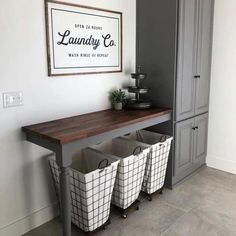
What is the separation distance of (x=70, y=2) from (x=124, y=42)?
734 millimetres

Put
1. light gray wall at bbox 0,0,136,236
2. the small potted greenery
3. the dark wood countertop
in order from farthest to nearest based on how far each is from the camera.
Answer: the small potted greenery
light gray wall at bbox 0,0,136,236
the dark wood countertop

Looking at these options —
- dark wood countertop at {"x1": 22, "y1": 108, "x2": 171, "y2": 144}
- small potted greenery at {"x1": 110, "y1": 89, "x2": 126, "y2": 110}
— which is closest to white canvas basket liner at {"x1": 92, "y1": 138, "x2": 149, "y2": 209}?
dark wood countertop at {"x1": 22, "y1": 108, "x2": 171, "y2": 144}

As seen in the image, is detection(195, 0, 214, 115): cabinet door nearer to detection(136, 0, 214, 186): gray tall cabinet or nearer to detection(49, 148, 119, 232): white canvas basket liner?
detection(136, 0, 214, 186): gray tall cabinet

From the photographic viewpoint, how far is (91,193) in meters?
1.99

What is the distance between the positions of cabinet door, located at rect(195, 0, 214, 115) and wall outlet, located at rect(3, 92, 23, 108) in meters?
1.88

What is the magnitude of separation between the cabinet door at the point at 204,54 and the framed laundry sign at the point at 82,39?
87cm

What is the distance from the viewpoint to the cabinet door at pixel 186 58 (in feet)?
8.40

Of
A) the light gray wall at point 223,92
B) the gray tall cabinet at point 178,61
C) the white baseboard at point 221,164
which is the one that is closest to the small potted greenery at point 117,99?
the gray tall cabinet at point 178,61

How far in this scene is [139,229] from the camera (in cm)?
221

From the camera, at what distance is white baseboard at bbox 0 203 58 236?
6.82ft

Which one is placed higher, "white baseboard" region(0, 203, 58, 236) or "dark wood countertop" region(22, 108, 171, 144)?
"dark wood countertop" region(22, 108, 171, 144)

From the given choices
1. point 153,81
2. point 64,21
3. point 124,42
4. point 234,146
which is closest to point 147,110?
point 153,81

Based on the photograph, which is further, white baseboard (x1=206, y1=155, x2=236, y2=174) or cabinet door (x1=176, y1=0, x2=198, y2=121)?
white baseboard (x1=206, y1=155, x2=236, y2=174)

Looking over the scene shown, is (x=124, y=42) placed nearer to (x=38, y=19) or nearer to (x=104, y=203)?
→ (x=38, y=19)
